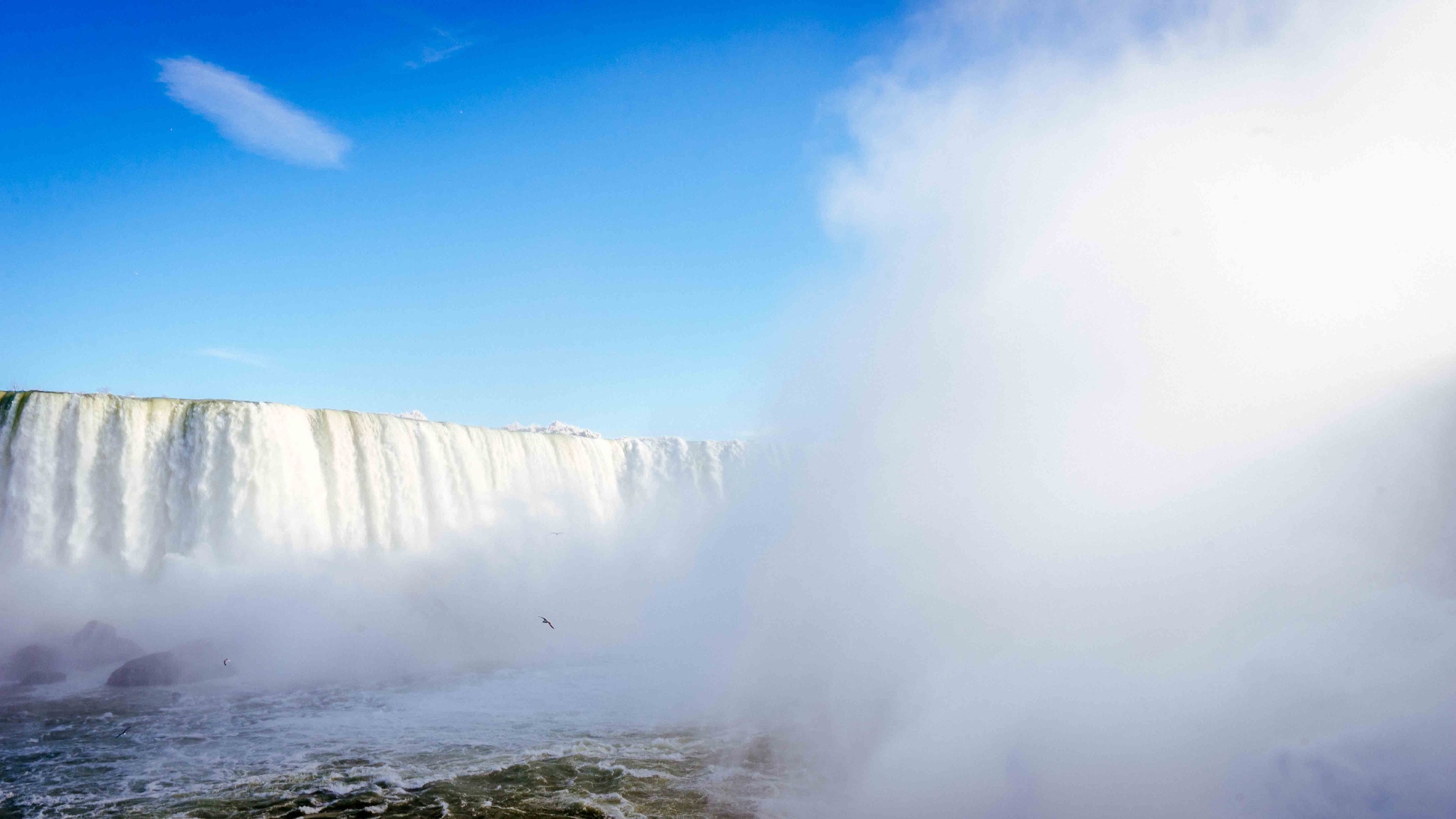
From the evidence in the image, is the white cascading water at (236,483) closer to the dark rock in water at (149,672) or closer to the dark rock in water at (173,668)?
the dark rock in water at (173,668)

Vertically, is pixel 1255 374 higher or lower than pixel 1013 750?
higher

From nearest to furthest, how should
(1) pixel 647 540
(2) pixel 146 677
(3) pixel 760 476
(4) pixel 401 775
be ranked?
(4) pixel 401 775
(2) pixel 146 677
(3) pixel 760 476
(1) pixel 647 540

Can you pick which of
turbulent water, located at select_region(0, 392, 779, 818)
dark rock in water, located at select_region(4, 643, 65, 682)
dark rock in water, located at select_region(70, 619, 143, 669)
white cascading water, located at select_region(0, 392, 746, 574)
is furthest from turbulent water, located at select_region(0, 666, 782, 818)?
white cascading water, located at select_region(0, 392, 746, 574)

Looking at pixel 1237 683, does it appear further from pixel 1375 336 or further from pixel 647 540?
pixel 647 540

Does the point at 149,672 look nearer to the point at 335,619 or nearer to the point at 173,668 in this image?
the point at 173,668

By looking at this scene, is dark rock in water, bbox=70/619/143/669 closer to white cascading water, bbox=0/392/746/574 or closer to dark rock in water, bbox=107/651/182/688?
dark rock in water, bbox=107/651/182/688

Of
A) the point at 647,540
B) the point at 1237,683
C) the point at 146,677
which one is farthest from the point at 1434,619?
the point at 647,540

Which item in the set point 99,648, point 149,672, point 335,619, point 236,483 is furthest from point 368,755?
point 236,483

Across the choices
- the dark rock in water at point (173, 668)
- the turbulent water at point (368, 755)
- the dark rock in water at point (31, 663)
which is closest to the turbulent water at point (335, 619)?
the turbulent water at point (368, 755)
